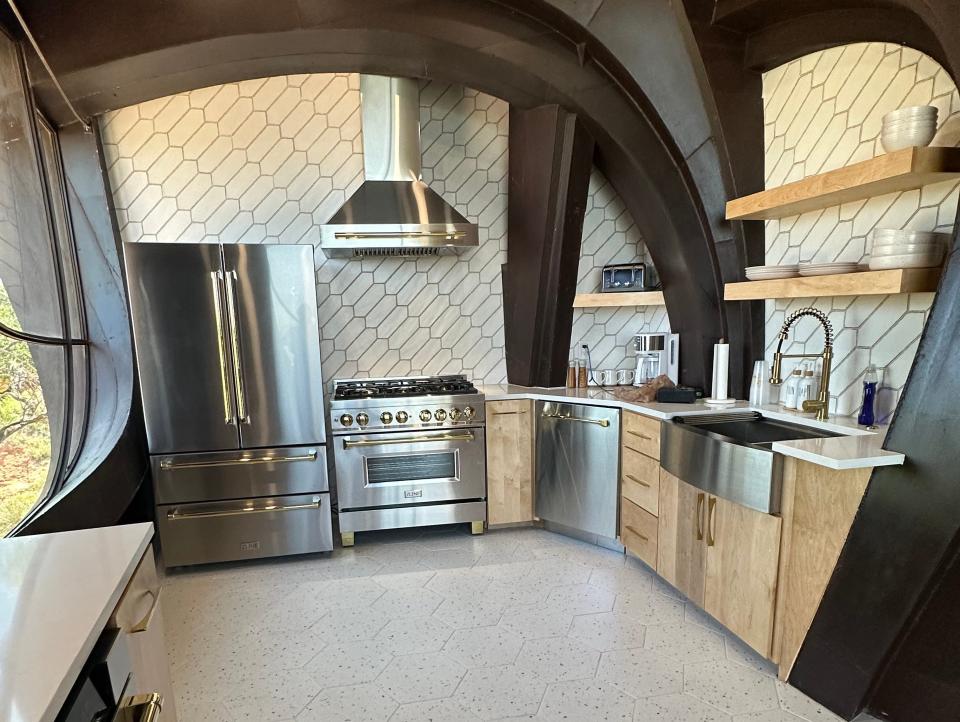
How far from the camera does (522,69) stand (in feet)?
9.16

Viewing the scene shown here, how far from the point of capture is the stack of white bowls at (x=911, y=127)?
1805 millimetres

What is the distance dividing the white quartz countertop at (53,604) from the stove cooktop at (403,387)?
1.85 meters

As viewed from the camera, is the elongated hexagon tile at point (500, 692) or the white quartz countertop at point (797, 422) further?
the elongated hexagon tile at point (500, 692)

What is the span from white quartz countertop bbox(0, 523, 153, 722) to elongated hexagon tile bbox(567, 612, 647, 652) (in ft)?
5.83

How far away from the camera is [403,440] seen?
3.12m

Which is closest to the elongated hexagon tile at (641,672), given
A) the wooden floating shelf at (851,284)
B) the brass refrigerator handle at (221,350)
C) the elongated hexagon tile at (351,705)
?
the elongated hexagon tile at (351,705)

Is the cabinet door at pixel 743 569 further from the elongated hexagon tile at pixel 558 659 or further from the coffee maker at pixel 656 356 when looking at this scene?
the coffee maker at pixel 656 356

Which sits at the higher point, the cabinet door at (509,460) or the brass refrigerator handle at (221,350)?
the brass refrigerator handle at (221,350)

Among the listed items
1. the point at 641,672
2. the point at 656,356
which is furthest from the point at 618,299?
the point at 641,672

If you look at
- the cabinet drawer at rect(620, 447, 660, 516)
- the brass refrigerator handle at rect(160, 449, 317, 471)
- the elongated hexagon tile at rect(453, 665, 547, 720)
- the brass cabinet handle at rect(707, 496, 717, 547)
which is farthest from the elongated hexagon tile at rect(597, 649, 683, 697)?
the brass refrigerator handle at rect(160, 449, 317, 471)

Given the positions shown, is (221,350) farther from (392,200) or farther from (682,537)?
(682,537)

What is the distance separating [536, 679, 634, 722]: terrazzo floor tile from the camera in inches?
71.6

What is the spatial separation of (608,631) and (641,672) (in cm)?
27

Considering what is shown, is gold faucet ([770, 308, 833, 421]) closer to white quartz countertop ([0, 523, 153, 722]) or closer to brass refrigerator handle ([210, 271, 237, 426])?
white quartz countertop ([0, 523, 153, 722])
